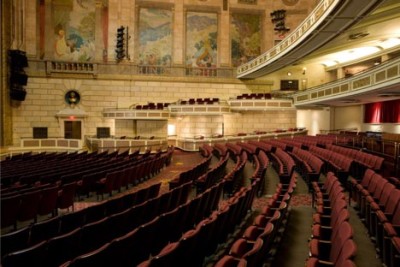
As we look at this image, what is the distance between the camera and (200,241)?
2.56m

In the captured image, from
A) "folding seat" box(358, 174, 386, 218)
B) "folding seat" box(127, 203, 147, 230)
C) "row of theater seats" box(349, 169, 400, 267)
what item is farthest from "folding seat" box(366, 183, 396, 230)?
"folding seat" box(127, 203, 147, 230)

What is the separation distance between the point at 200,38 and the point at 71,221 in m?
14.9

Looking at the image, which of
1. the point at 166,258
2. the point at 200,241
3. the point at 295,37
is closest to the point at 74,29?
the point at 295,37

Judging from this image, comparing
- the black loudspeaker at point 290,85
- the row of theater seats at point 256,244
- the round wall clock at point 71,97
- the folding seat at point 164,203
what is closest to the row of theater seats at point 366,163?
the row of theater seats at point 256,244

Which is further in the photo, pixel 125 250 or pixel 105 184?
pixel 105 184

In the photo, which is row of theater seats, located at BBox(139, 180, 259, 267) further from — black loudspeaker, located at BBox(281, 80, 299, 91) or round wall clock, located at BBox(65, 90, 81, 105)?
black loudspeaker, located at BBox(281, 80, 299, 91)

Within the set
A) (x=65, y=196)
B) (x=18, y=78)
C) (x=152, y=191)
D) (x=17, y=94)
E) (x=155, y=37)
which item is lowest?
(x=65, y=196)

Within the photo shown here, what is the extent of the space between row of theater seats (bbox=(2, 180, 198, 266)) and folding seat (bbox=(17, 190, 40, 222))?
3.68ft

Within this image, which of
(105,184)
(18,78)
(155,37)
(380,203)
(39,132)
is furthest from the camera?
(155,37)

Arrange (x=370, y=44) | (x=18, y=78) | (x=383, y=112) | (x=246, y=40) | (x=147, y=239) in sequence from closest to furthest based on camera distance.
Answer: (x=147, y=239)
(x=370, y=44)
(x=383, y=112)
(x=18, y=78)
(x=246, y=40)

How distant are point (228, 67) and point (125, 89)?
5093 millimetres

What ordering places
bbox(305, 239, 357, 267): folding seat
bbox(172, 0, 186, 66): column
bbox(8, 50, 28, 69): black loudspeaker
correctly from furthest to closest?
1. bbox(172, 0, 186, 66): column
2. bbox(8, 50, 28, 69): black loudspeaker
3. bbox(305, 239, 357, 267): folding seat

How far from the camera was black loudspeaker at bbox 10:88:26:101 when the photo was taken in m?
13.9

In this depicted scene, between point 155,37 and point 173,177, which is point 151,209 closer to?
point 173,177
